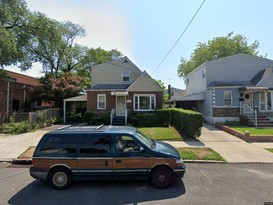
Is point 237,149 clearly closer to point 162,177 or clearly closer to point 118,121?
point 162,177

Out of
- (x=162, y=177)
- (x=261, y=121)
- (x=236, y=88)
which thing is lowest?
(x=162, y=177)

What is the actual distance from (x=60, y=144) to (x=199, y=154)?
5801mm

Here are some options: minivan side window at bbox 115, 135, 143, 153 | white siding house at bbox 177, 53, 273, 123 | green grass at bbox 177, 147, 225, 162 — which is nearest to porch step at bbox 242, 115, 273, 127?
white siding house at bbox 177, 53, 273, 123

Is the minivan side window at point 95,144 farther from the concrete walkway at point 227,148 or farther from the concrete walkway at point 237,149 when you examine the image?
the concrete walkway at point 237,149

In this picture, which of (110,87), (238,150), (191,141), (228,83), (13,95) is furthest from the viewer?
(13,95)

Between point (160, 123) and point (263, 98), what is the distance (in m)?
10.1

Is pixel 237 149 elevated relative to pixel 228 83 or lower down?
lower down

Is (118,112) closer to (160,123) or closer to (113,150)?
(160,123)

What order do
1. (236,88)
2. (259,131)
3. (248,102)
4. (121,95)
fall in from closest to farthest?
(259,131)
(236,88)
(248,102)
(121,95)

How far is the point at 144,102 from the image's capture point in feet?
72.4

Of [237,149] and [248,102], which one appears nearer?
[237,149]

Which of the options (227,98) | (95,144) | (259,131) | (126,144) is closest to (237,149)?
(259,131)

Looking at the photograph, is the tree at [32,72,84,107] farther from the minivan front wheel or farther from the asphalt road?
the minivan front wheel

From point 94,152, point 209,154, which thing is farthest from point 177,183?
point 209,154
